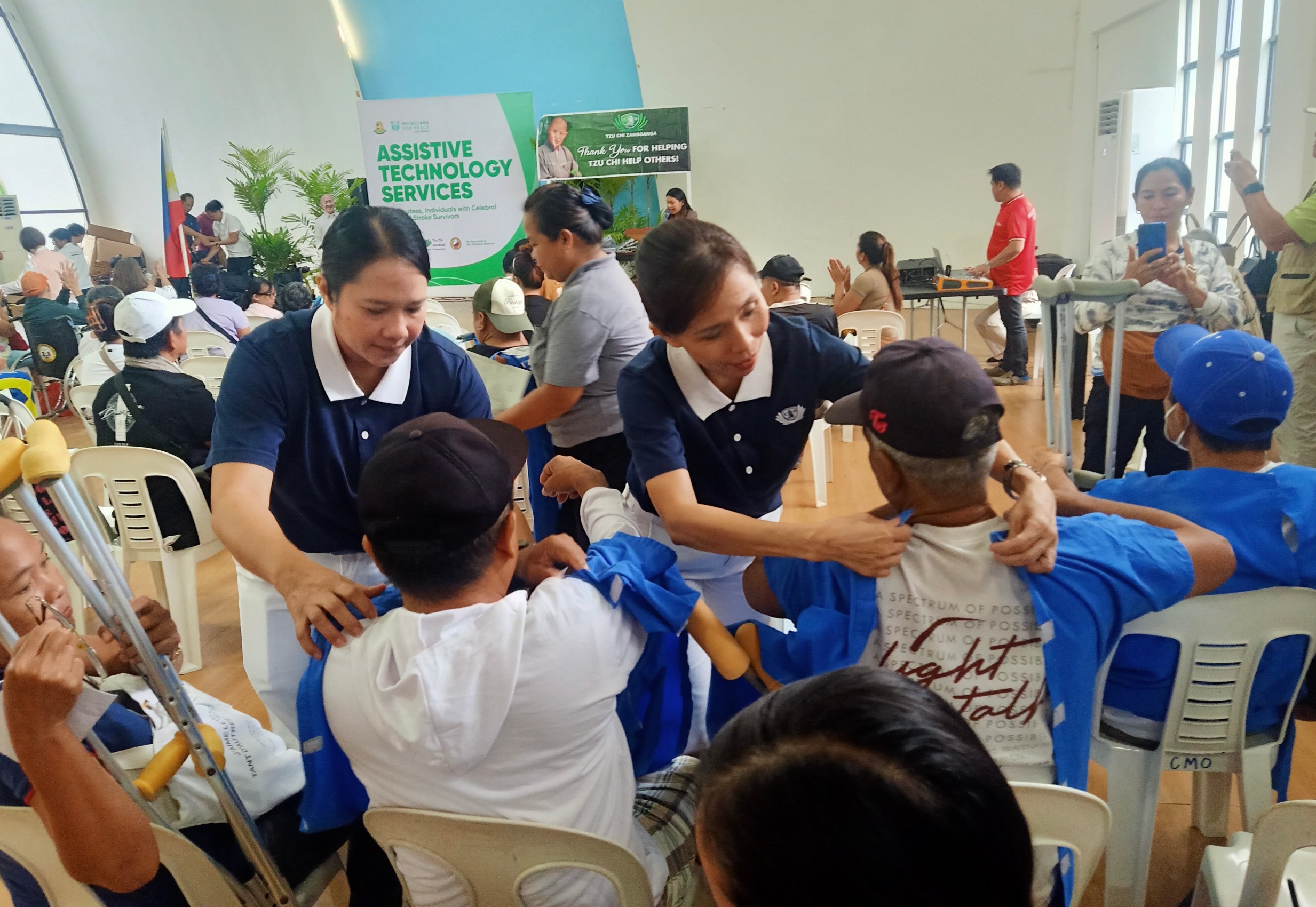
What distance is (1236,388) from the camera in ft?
4.57

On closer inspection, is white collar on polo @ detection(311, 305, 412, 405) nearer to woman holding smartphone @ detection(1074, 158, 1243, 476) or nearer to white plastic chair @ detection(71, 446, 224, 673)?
white plastic chair @ detection(71, 446, 224, 673)

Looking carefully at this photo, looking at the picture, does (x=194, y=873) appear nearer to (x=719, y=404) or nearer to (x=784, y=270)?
(x=719, y=404)

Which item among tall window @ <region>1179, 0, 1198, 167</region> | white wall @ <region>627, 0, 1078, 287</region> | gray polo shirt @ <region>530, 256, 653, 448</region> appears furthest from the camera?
white wall @ <region>627, 0, 1078, 287</region>

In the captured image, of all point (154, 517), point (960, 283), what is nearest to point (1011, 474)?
point (154, 517)

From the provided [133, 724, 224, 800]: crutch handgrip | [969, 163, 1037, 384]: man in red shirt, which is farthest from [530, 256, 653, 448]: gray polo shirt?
[969, 163, 1037, 384]: man in red shirt

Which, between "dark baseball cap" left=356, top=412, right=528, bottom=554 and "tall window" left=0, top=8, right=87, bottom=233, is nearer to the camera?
"dark baseball cap" left=356, top=412, right=528, bottom=554

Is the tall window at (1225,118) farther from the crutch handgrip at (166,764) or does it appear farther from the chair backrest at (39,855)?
the chair backrest at (39,855)

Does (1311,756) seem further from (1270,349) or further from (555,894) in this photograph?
(555,894)

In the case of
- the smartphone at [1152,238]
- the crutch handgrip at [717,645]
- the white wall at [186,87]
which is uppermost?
the white wall at [186,87]

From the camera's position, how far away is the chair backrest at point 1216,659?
134cm

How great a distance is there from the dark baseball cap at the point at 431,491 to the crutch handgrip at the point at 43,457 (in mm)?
315

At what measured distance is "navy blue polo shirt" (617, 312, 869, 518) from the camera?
5.02ft

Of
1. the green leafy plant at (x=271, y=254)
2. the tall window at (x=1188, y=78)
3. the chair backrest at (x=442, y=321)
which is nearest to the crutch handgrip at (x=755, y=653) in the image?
the chair backrest at (x=442, y=321)

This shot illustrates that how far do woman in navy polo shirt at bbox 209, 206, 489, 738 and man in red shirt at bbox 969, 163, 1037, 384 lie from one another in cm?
563
